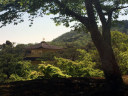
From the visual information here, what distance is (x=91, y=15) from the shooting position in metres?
6.21

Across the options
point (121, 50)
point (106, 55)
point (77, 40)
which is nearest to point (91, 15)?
point (106, 55)

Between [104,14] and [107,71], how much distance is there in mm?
2649

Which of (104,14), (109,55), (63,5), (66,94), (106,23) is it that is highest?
(63,5)

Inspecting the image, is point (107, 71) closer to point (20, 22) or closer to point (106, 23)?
point (106, 23)

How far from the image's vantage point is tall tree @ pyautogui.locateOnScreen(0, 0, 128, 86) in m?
5.71

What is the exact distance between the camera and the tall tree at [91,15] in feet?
18.7

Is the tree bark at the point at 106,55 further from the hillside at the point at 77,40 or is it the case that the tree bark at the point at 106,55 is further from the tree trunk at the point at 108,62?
the hillside at the point at 77,40

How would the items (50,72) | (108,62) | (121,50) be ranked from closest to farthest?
(108,62)
(50,72)
(121,50)

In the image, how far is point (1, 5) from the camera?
6.67 metres

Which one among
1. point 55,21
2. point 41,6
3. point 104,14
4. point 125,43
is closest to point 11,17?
point 41,6

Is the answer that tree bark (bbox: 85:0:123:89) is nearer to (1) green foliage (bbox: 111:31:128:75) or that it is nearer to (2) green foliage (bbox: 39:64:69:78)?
(2) green foliage (bbox: 39:64:69:78)

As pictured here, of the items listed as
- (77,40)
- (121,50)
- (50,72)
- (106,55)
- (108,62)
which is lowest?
(50,72)

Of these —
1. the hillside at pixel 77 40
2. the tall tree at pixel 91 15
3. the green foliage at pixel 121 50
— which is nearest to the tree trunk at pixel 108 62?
the tall tree at pixel 91 15

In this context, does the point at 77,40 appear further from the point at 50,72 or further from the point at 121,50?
the point at 50,72
